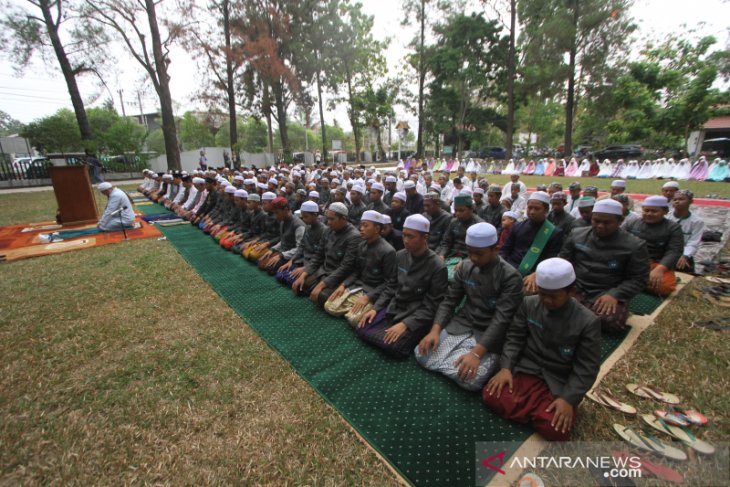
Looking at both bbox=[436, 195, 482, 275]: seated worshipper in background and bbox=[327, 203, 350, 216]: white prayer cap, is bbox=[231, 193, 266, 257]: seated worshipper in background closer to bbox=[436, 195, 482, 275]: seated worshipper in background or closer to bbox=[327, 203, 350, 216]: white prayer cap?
bbox=[327, 203, 350, 216]: white prayer cap

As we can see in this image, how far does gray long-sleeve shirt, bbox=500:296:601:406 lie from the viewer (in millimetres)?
2035

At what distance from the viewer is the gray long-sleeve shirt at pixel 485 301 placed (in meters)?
2.53

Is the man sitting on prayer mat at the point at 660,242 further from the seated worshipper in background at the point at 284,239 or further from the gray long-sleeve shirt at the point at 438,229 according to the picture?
the seated worshipper in background at the point at 284,239

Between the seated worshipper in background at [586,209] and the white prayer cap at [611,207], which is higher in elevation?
the white prayer cap at [611,207]

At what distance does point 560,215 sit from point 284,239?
3.96m

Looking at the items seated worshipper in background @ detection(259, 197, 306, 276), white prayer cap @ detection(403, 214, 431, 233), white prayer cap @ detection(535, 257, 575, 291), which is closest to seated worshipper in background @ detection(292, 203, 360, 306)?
seated worshipper in background @ detection(259, 197, 306, 276)

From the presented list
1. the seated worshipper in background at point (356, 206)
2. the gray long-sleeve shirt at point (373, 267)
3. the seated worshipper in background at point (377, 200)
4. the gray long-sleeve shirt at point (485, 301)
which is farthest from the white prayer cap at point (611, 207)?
the seated worshipper in background at point (356, 206)

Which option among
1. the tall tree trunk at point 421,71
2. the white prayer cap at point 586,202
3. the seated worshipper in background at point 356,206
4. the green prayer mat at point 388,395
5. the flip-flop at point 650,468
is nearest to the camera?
the flip-flop at point 650,468

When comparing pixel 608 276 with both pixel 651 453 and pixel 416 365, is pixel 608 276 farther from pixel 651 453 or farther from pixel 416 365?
pixel 416 365

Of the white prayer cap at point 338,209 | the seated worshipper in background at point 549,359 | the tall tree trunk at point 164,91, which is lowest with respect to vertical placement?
the seated worshipper in background at point 549,359

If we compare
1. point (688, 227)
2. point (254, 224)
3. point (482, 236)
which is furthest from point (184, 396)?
point (688, 227)

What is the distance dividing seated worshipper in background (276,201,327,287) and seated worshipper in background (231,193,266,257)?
5.15 feet

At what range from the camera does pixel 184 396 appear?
250 centimetres

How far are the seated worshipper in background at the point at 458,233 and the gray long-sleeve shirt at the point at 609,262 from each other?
1353 millimetres
